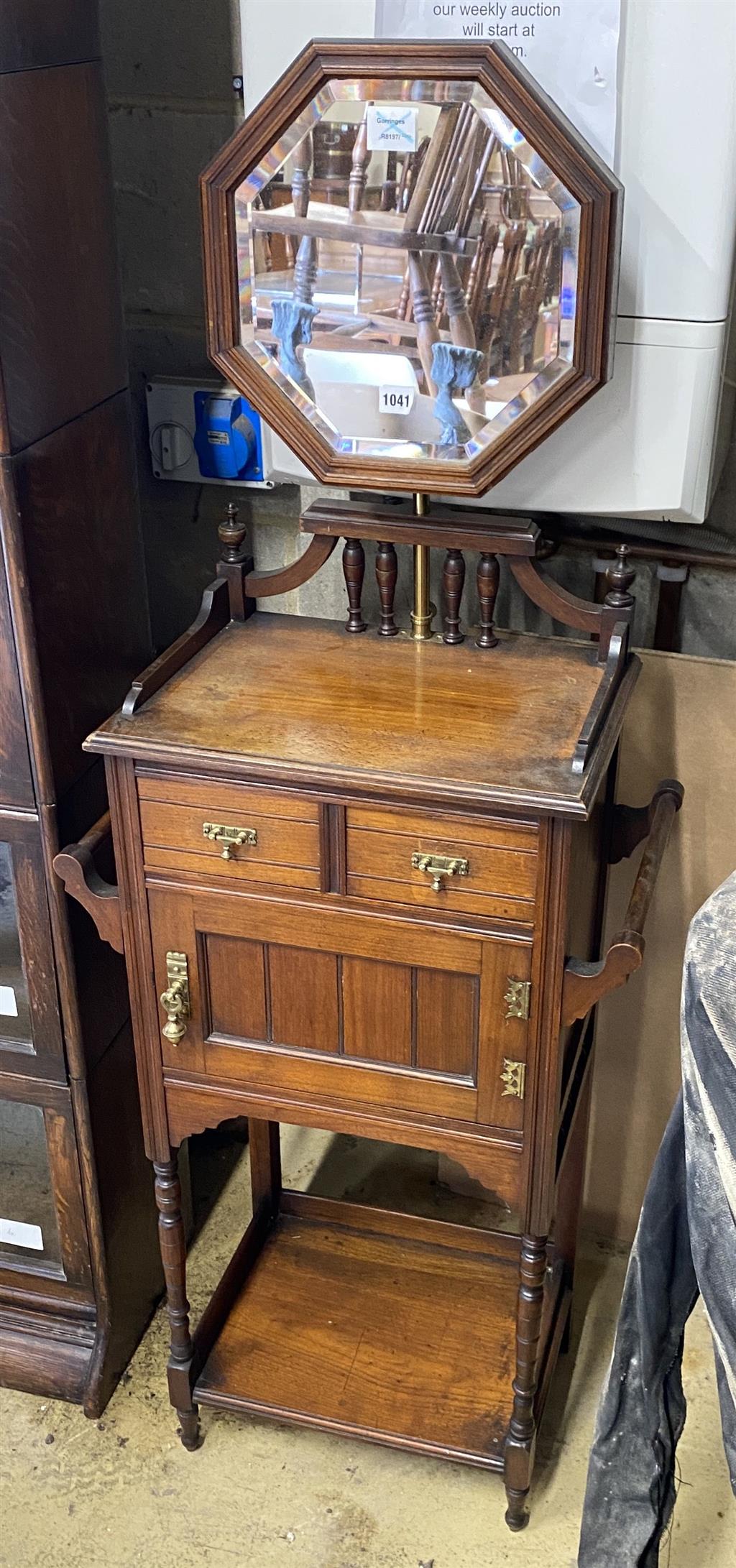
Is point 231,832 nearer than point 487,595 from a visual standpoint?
Yes

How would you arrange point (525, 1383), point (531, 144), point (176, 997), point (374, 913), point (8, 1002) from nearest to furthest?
1. point (531, 144)
2. point (374, 913)
3. point (176, 997)
4. point (525, 1383)
5. point (8, 1002)

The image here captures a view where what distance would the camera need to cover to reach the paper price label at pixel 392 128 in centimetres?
128

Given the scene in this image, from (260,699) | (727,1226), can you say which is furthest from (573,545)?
(727,1226)

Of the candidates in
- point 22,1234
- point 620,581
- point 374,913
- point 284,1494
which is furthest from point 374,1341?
point 620,581

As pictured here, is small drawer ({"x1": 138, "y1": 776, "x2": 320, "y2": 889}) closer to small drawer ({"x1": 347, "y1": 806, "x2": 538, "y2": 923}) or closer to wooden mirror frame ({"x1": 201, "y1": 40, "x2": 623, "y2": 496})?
small drawer ({"x1": 347, "y1": 806, "x2": 538, "y2": 923})

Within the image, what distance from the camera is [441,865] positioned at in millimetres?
1315

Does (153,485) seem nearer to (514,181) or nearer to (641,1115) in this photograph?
(514,181)

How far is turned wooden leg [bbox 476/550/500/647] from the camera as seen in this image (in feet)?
4.92

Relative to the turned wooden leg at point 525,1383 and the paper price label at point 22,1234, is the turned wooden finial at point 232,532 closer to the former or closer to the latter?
the turned wooden leg at point 525,1383

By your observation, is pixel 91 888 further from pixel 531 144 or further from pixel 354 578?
pixel 531 144

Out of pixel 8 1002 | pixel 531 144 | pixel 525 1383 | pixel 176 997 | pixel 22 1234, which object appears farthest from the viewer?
pixel 22 1234

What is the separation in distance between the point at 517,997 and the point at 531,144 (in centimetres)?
76

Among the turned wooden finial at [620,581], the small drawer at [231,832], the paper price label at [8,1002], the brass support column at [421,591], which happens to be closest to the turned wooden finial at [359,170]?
the brass support column at [421,591]

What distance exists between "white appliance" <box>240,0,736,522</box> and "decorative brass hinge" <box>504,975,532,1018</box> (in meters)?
0.50
